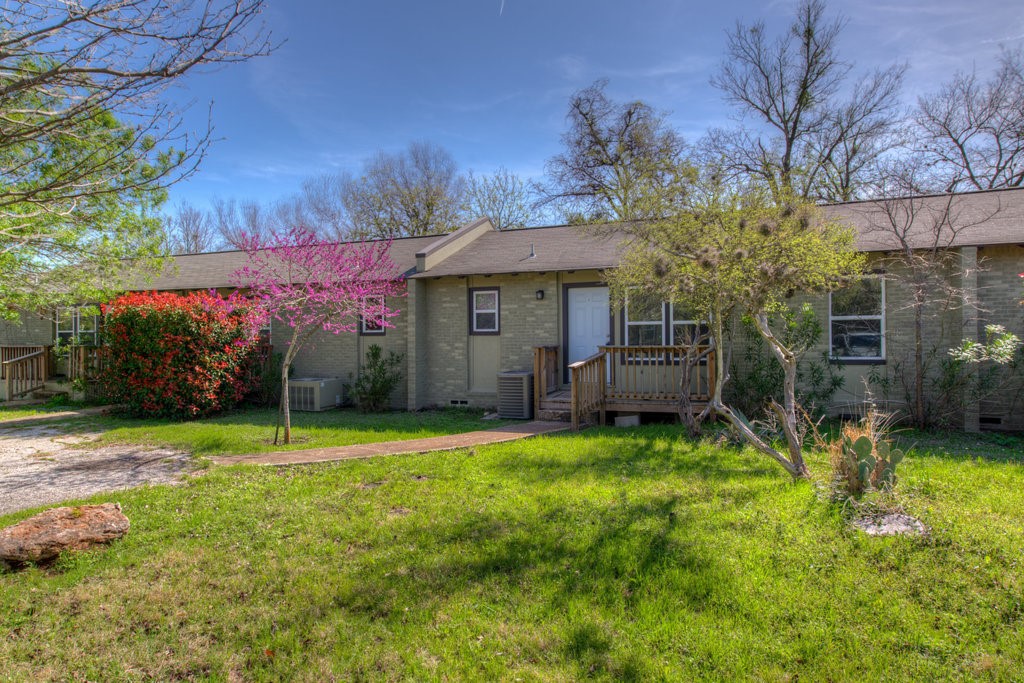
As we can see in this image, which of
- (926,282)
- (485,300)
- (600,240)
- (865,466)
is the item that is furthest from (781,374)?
(485,300)

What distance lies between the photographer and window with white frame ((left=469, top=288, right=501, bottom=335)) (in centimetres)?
1343

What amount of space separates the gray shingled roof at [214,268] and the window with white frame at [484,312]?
1904 mm

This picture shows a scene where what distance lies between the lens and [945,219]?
32.9 feet

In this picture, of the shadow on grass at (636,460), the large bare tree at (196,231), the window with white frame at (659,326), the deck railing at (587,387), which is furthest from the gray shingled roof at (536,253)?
the large bare tree at (196,231)

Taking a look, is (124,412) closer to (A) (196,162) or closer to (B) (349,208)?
(A) (196,162)

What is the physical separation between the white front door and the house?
0.9 inches

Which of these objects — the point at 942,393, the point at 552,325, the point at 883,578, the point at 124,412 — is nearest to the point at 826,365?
the point at 942,393

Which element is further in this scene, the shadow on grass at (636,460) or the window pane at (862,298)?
the window pane at (862,298)

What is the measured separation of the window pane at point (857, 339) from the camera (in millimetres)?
10555

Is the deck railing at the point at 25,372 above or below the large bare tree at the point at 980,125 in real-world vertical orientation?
below

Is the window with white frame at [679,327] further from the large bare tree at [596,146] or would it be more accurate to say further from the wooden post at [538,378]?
the large bare tree at [596,146]

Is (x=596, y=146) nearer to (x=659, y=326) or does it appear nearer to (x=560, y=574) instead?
(x=659, y=326)

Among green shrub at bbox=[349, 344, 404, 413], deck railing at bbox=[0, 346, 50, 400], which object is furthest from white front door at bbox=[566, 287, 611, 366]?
deck railing at bbox=[0, 346, 50, 400]

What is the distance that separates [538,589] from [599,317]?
8.99 metres
